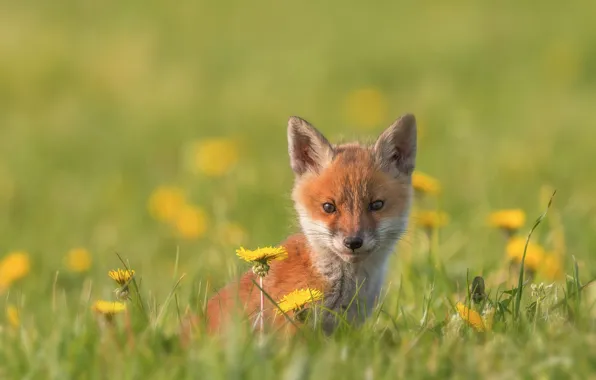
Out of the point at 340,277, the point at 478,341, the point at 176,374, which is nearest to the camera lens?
the point at 176,374

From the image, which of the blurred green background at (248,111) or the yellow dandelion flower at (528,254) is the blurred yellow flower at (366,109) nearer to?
the blurred green background at (248,111)

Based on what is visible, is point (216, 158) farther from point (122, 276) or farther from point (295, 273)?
point (122, 276)

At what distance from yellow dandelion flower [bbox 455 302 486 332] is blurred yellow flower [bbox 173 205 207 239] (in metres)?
3.92

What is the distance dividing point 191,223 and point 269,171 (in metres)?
2.39

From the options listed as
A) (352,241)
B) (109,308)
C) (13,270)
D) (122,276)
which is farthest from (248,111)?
(109,308)

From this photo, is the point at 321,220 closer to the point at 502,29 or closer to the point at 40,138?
the point at 40,138

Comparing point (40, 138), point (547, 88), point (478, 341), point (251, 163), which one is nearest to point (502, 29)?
point (547, 88)

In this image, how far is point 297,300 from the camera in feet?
13.7

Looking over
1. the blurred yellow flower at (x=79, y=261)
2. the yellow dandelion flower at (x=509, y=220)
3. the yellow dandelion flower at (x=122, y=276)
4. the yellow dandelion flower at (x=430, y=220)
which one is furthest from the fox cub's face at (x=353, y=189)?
the blurred yellow flower at (x=79, y=261)

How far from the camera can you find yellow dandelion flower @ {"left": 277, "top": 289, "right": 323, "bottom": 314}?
415cm

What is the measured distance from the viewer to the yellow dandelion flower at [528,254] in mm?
5277

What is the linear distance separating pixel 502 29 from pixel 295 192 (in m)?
10.1

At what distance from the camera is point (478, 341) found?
151 inches

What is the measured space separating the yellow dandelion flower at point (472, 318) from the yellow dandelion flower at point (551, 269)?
1.56 meters
